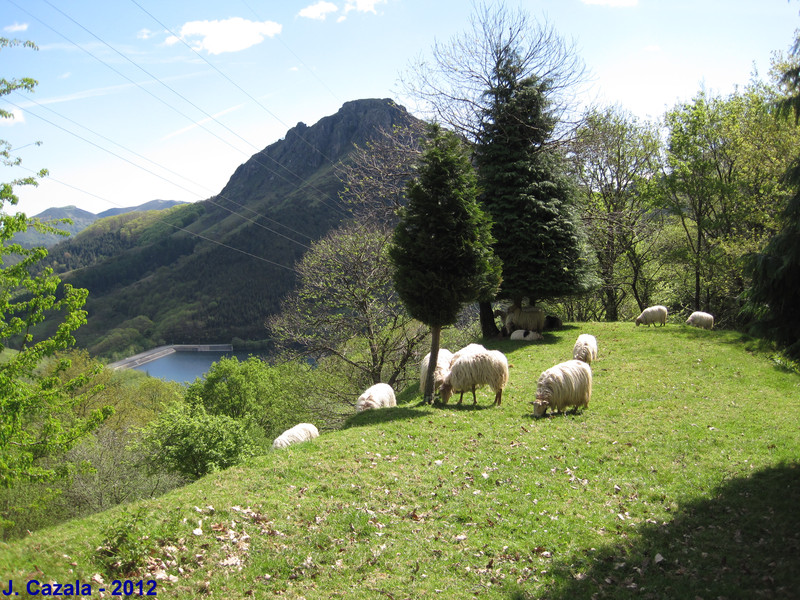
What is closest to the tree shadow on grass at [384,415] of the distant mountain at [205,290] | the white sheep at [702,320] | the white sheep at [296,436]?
the white sheep at [296,436]

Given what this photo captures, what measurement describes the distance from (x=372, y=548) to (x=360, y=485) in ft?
6.53

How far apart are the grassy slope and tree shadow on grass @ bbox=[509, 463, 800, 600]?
3 centimetres

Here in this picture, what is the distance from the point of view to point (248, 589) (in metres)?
6.58

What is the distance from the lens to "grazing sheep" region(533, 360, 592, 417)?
45.5 feet

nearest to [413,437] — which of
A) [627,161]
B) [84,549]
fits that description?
[84,549]

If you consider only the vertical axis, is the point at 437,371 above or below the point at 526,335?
below

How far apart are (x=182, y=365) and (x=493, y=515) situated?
12933 centimetres

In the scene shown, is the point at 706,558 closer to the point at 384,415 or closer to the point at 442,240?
the point at 384,415

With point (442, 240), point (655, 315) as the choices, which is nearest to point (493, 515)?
point (442, 240)

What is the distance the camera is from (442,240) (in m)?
14.6

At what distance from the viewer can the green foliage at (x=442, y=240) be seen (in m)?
14.6

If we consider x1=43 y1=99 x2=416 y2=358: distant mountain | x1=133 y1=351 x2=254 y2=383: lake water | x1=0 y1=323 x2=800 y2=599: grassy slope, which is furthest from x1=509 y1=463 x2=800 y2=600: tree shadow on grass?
x1=43 y1=99 x2=416 y2=358: distant mountain

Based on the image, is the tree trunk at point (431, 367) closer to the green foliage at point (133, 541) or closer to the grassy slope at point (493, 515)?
the grassy slope at point (493, 515)

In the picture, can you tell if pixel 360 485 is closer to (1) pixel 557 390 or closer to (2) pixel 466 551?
(2) pixel 466 551
